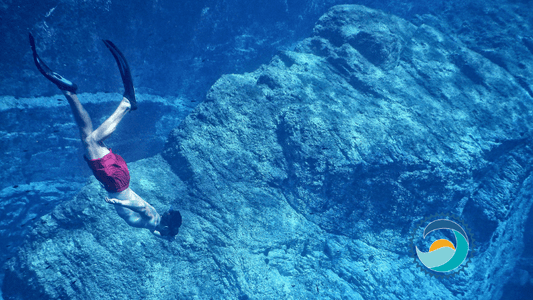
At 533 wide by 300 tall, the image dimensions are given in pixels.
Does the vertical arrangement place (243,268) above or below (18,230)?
above

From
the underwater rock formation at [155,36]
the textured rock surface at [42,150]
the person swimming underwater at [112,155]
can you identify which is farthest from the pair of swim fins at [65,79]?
the textured rock surface at [42,150]

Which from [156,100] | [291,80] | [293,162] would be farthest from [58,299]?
[291,80]

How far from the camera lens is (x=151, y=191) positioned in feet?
13.9

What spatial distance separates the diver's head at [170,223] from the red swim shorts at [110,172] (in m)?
0.69

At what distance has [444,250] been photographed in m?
5.01

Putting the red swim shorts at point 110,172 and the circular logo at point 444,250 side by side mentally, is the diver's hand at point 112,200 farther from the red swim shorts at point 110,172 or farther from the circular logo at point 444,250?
the circular logo at point 444,250

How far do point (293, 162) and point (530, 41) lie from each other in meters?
7.83

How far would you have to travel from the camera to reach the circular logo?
4.94m

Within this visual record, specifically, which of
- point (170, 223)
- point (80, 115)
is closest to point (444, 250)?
point (170, 223)

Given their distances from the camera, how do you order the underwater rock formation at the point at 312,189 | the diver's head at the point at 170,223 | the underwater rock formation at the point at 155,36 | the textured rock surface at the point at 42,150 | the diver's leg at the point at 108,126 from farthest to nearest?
the textured rock surface at the point at 42,150 < the underwater rock formation at the point at 155,36 < the underwater rock formation at the point at 312,189 < the diver's head at the point at 170,223 < the diver's leg at the point at 108,126

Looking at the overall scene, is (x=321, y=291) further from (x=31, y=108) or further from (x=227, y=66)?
(x=31, y=108)

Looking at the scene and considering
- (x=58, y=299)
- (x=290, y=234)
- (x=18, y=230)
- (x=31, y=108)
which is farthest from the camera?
(x=18, y=230)

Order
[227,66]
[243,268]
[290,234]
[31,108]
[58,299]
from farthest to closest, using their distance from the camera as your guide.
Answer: [227,66] < [31,108] < [290,234] < [243,268] < [58,299]

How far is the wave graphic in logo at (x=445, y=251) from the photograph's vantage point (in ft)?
16.2
